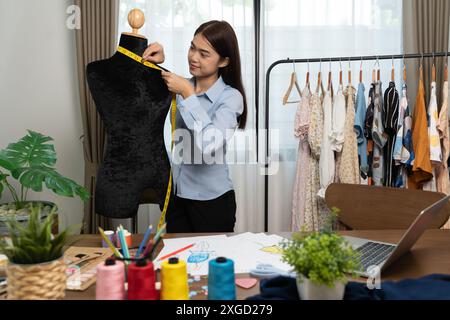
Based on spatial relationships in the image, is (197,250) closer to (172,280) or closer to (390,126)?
(172,280)

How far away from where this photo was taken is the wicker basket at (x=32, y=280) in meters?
0.93

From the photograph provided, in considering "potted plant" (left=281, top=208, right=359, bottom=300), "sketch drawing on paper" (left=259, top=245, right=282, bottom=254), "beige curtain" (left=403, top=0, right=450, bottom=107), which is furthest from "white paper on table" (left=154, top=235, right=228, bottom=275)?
"beige curtain" (left=403, top=0, right=450, bottom=107)

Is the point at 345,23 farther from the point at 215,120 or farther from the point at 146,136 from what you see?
the point at 146,136

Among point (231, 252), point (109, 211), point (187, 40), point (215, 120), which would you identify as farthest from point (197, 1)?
point (231, 252)

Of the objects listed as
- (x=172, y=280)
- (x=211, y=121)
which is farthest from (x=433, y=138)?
(x=172, y=280)

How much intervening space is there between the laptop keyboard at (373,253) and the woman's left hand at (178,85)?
91cm

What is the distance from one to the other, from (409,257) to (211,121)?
3.03ft

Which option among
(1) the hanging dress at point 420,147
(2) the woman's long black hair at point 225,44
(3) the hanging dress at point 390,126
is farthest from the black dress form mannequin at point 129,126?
(1) the hanging dress at point 420,147

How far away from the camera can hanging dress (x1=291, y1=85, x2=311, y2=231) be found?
9.10ft

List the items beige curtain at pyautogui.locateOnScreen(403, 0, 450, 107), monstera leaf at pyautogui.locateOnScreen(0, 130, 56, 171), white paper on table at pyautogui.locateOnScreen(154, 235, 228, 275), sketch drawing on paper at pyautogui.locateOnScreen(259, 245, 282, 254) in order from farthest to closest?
beige curtain at pyautogui.locateOnScreen(403, 0, 450, 107) → monstera leaf at pyautogui.locateOnScreen(0, 130, 56, 171) → sketch drawing on paper at pyautogui.locateOnScreen(259, 245, 282, 254) → white paper on table at pyautogui.locateOnScreen(154, 235, 228, 275)

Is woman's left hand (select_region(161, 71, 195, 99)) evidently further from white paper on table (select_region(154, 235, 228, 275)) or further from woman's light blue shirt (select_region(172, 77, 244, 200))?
white paper on table (select_region(154, 235, 228, 275))

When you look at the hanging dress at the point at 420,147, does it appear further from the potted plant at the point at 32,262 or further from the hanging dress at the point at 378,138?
the potted plant at the point at 32,262

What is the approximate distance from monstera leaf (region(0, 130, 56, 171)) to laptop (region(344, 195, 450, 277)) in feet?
5.54

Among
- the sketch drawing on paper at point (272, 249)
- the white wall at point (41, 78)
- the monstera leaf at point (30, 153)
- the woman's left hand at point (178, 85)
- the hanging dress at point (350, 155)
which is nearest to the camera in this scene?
the sketch drawing on paper at point (272, 249)
